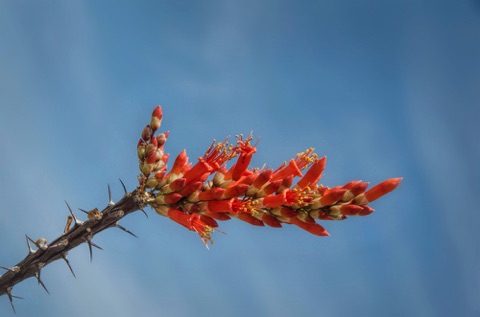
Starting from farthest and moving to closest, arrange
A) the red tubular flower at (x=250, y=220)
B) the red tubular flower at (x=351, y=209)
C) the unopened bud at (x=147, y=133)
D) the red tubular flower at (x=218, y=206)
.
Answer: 1. the unopened bud at (x=147, y=133)
2. the red tubular flower at (x=250, y=220)
3. the red tubular flower at (x=218, y=206)
4. the red tubular flower at (x=351, y=209)

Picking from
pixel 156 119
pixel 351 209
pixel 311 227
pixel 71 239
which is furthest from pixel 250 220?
pixel 71 239

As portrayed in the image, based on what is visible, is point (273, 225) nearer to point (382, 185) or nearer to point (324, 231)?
point (324, 231)

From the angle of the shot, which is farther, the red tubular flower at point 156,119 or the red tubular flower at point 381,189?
the red tubular flower at point 156,119

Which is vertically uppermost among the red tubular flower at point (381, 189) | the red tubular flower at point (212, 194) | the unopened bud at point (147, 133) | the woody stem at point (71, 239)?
the unopened bud at point (147, 133)

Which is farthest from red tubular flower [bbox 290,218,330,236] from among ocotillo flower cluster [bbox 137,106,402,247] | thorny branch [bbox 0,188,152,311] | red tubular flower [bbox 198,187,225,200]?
thorny branch [bbox 0,188,152,311]

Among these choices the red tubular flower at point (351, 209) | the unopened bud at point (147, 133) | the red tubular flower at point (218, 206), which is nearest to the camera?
the red tubular flower at point (351, 209)

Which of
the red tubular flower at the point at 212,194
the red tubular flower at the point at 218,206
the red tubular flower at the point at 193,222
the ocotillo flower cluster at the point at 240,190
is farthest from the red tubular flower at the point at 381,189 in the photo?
the red tubular flower at the point at 193,222

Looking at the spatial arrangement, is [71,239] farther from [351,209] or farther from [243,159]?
[351,209]

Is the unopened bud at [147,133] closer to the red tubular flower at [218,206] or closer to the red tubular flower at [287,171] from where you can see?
the red tubular flower at [218,206]

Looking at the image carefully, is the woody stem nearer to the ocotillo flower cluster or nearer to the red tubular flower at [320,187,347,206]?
the ocotillo flower cluster
